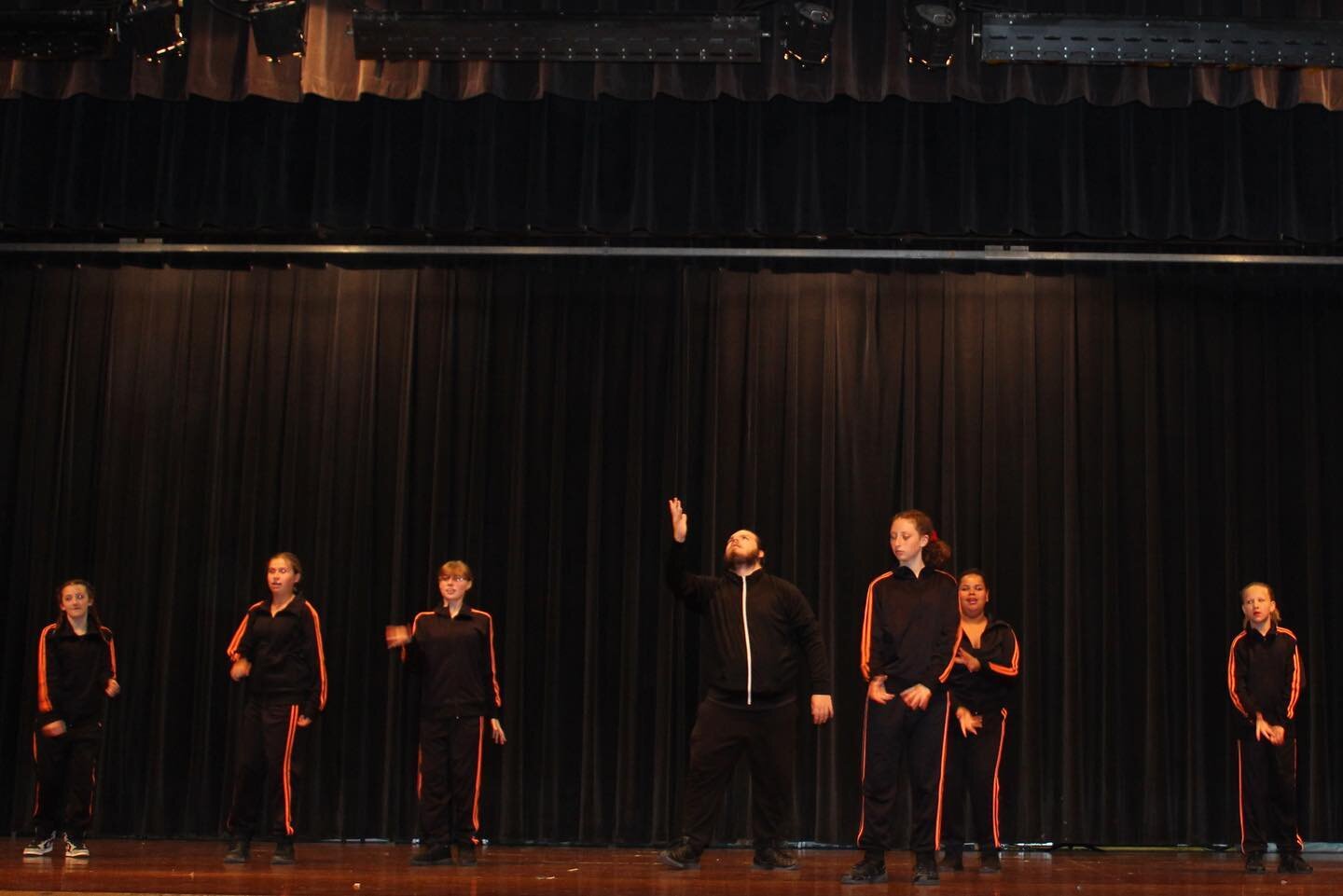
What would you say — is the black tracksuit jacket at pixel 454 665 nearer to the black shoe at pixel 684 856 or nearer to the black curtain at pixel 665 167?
the black shoe at pixel 684 856

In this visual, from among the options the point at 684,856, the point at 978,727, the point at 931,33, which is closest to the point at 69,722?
the point at 684,856

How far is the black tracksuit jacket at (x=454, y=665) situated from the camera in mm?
7453

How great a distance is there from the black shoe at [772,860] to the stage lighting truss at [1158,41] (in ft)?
13.6

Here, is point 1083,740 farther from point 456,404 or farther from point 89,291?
point 89,291

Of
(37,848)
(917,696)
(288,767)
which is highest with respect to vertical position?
(917,696)

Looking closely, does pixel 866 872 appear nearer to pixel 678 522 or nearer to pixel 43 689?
pixel 678 522

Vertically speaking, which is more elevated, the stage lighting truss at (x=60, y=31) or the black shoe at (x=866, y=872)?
the stage lighting truss at (x=60, y=31)

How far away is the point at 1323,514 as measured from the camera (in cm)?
928

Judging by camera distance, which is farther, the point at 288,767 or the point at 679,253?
the point at 679,253

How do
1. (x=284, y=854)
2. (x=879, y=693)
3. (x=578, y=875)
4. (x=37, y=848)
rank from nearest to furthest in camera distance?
(x=879, y=693) → (x=578, y=875) → (x=284, y=854) → (x=37, y=848)

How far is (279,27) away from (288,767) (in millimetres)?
3810

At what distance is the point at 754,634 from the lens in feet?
22.9

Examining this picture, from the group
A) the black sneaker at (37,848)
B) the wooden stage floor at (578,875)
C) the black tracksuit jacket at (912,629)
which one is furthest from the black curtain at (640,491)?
the black tracksuit jacket at (912,629)

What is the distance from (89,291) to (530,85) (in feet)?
11.7
